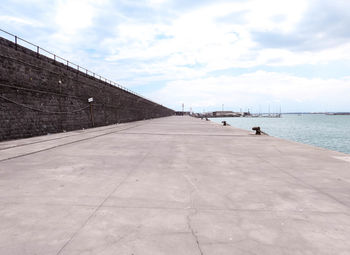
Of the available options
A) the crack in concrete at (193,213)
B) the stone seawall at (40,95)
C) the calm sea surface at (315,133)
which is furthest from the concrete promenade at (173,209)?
the calm sea surface at (315,133)

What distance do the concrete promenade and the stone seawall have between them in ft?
26.9

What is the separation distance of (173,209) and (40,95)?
48.6 ft

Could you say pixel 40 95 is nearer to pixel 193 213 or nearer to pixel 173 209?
pixel 173 209

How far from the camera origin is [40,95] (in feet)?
47.0

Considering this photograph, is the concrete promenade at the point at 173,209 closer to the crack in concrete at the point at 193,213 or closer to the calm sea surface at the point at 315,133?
the crack in concrete at the point at 193,213

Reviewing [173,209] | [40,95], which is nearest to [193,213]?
[173,209]

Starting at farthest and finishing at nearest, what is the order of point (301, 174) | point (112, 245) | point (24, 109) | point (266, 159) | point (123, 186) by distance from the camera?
point (24, 109) < point (266, 159) < point (301, 174) < point (123, 186) < point (112, 245)

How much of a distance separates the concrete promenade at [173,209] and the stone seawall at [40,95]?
8.19 m

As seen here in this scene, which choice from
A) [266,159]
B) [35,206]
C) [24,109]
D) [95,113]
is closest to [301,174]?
[266,159]

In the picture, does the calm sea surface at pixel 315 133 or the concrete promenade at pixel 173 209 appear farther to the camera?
the calm sea surface at pixel 315 133

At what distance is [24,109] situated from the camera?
41.9 feet

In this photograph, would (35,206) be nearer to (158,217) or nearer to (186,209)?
(158,217)

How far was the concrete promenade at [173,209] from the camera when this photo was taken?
94.3 inches

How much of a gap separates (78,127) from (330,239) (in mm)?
20079
